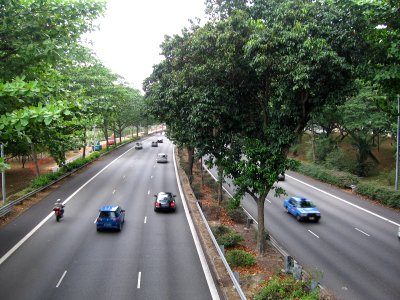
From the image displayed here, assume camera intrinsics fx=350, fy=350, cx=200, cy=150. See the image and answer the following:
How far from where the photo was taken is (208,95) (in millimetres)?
17562

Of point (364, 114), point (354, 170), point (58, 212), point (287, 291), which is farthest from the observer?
point (354, 170)

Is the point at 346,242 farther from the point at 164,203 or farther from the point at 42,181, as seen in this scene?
the point at 42,181

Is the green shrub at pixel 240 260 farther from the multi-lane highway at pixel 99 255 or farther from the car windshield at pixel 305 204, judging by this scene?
the car windshield at pixel 305 204

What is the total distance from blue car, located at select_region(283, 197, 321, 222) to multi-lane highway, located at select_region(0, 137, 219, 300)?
354 inches

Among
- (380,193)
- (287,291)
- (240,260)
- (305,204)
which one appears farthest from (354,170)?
(287,291)

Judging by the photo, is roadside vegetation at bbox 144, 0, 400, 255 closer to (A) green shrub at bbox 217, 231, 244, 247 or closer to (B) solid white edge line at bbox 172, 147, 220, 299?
(A) green shrub at bbox 217, 231, 244, 247

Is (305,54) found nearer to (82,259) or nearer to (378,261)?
(378,261)

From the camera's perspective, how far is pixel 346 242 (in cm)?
2245

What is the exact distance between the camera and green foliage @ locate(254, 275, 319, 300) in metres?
12.3

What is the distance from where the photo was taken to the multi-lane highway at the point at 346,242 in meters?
16.4

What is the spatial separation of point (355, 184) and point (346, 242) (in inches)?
691

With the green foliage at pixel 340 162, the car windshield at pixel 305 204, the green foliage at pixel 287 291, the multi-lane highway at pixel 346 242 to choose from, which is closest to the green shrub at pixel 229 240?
the multi-lane highway at pixel 346 242

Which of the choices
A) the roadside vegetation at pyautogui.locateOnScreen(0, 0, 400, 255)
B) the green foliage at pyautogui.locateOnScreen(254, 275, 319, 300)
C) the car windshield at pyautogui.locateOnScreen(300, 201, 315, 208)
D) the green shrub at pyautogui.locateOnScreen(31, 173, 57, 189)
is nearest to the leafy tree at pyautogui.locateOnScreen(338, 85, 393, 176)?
the car windshield at pyautogui.locateOnScreen(300, 201, 315, 208)

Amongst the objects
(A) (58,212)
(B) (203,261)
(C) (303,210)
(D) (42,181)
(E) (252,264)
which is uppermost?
(D) (42,181)
